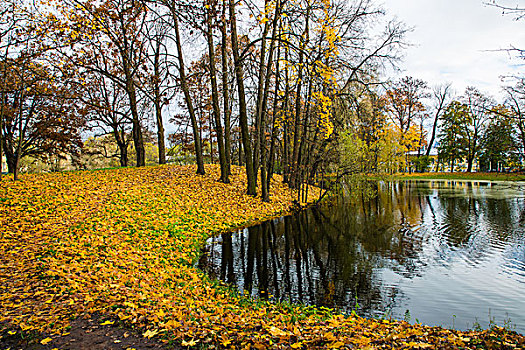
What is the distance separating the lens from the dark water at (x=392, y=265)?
508cm

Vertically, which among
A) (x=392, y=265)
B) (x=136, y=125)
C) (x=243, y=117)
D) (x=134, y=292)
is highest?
(x=136, y=125)

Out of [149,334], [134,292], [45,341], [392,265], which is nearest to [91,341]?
[45,341]

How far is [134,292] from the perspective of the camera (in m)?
4.59

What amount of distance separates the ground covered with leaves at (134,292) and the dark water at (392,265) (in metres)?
0.76

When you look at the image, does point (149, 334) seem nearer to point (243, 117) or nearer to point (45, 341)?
point (45, 341)

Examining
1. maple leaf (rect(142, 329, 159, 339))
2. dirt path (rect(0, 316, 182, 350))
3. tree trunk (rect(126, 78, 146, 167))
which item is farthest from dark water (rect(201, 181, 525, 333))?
tree trunk (rect(126, 78, 146, 167))

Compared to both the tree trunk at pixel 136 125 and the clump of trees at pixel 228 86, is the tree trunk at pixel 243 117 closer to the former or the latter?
the clump of trees at pixel 228 86

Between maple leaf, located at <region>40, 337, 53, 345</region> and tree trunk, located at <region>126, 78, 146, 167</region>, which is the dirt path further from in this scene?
tree trunk, located at <region>126, 78, 146, 167</region>

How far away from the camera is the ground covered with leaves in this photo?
3338 millimetres

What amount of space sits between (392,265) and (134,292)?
555cm

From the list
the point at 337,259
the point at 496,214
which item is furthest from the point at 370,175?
the point at 337,259

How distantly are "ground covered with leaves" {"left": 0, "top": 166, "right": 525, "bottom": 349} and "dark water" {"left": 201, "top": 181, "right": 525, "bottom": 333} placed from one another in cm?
76

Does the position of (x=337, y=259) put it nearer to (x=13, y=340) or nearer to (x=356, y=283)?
(x=356, y=283)

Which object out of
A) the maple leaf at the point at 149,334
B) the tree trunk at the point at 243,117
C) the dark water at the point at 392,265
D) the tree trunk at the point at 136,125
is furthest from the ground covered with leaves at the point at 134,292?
the tree trunk at the point at 136,125
